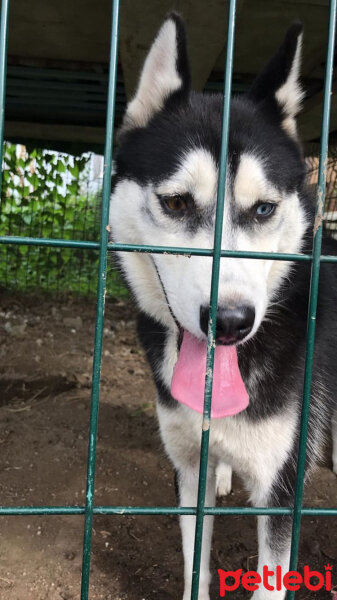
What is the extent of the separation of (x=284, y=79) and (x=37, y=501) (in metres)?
2.03

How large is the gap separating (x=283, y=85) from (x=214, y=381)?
0.96 m

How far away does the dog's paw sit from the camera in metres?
2.62

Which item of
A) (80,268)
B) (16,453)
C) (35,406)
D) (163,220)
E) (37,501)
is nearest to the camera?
(163,220)

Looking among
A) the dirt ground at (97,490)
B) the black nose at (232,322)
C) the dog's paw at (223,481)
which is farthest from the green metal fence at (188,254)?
the dog's paw at (223,481)

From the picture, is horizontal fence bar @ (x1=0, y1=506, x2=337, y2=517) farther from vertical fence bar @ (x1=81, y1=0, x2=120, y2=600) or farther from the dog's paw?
the dog's paw

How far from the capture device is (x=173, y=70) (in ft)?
5.12

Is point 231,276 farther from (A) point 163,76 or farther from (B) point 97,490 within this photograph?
(B) point 97,490

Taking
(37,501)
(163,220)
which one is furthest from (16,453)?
(163,220)

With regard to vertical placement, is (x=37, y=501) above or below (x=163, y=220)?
below

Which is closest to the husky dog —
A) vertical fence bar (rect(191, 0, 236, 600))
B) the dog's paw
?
vertical fence bar (rect(191, 0, 236, 600))

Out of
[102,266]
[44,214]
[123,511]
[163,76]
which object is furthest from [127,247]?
[44,214]

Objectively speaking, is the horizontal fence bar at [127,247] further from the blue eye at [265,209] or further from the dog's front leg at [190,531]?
the dog's front leg at [190,531]

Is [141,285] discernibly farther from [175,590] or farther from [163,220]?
[175,590]

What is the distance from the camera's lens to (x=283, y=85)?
1.64m
